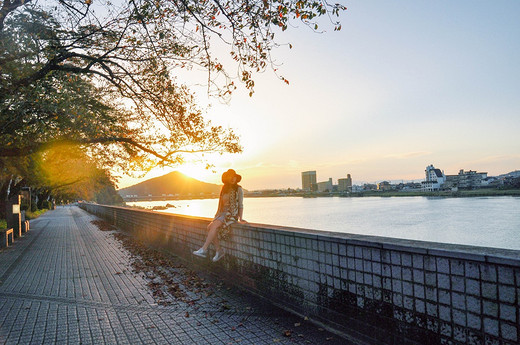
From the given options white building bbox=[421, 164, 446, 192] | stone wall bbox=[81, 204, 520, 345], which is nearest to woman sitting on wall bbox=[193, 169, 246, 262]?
stone wall bbox=[81, 204, 520, 345]

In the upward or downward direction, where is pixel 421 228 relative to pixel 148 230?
downward

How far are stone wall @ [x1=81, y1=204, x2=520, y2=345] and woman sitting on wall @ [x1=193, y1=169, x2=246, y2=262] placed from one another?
93 cm

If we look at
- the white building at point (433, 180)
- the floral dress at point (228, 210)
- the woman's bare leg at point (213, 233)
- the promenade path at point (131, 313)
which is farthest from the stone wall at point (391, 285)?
the white building at point (433, 180)

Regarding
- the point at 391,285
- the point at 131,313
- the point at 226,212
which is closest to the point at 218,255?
the point at 226,212

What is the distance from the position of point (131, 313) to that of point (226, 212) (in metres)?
2.35

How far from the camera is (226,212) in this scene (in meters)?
6.61

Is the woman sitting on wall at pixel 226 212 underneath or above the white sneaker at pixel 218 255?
above

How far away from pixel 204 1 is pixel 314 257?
5.20 metres

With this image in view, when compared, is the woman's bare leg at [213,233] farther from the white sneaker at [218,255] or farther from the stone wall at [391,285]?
A: the stone wall at [391,285]

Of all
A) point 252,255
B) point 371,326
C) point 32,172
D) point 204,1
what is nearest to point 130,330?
point 252,255

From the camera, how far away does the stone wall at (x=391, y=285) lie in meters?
2.66

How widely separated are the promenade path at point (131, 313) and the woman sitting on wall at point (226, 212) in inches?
28.8

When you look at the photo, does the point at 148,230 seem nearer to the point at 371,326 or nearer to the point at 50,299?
the point at 50,299

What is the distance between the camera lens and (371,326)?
11.8 ft
